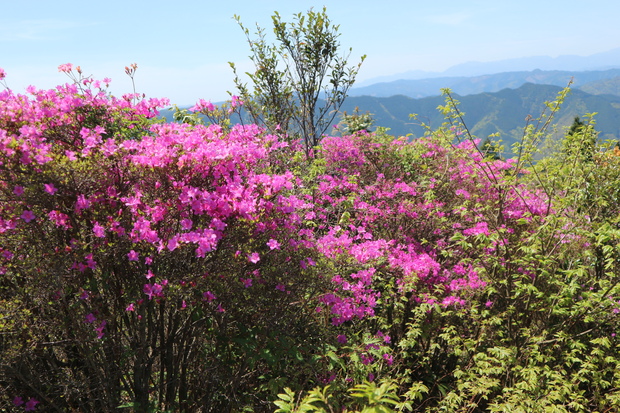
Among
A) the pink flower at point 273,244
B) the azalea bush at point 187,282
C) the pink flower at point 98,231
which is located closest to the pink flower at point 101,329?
the azalea bush at point 187,282

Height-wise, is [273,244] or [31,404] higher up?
[273,244]

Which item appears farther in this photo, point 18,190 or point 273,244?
point 273,244

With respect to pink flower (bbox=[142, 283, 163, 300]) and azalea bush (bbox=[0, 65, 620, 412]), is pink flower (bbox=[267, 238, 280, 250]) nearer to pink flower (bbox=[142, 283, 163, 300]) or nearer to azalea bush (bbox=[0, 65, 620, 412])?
azalea bush (bbox=[0, 65, 620, 412])

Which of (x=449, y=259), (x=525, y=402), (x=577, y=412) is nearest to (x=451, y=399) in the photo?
(x=525, y=402)

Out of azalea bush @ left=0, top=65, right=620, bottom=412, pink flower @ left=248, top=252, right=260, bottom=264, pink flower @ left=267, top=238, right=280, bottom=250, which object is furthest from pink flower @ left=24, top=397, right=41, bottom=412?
pink flower @ left=267, top=238, right=280, bottom=250

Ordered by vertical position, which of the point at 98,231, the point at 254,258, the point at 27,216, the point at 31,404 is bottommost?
the point at 31,404

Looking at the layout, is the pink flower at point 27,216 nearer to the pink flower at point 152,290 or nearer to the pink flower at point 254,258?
the pink flower at point 152,290

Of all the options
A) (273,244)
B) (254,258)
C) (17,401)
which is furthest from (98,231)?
(17,401)

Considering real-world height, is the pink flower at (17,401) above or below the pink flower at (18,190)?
below

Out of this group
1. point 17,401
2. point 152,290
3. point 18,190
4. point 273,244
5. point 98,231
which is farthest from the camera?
point 17,401

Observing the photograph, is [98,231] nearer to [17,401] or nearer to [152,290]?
[152,290]

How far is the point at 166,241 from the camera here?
285cm

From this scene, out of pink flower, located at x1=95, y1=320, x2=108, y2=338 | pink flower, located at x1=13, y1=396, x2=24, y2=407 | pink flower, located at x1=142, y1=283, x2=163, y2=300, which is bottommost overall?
pink flower, located at x1=13, y1=396, x2=24, y2=407

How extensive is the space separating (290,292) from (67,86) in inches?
109
